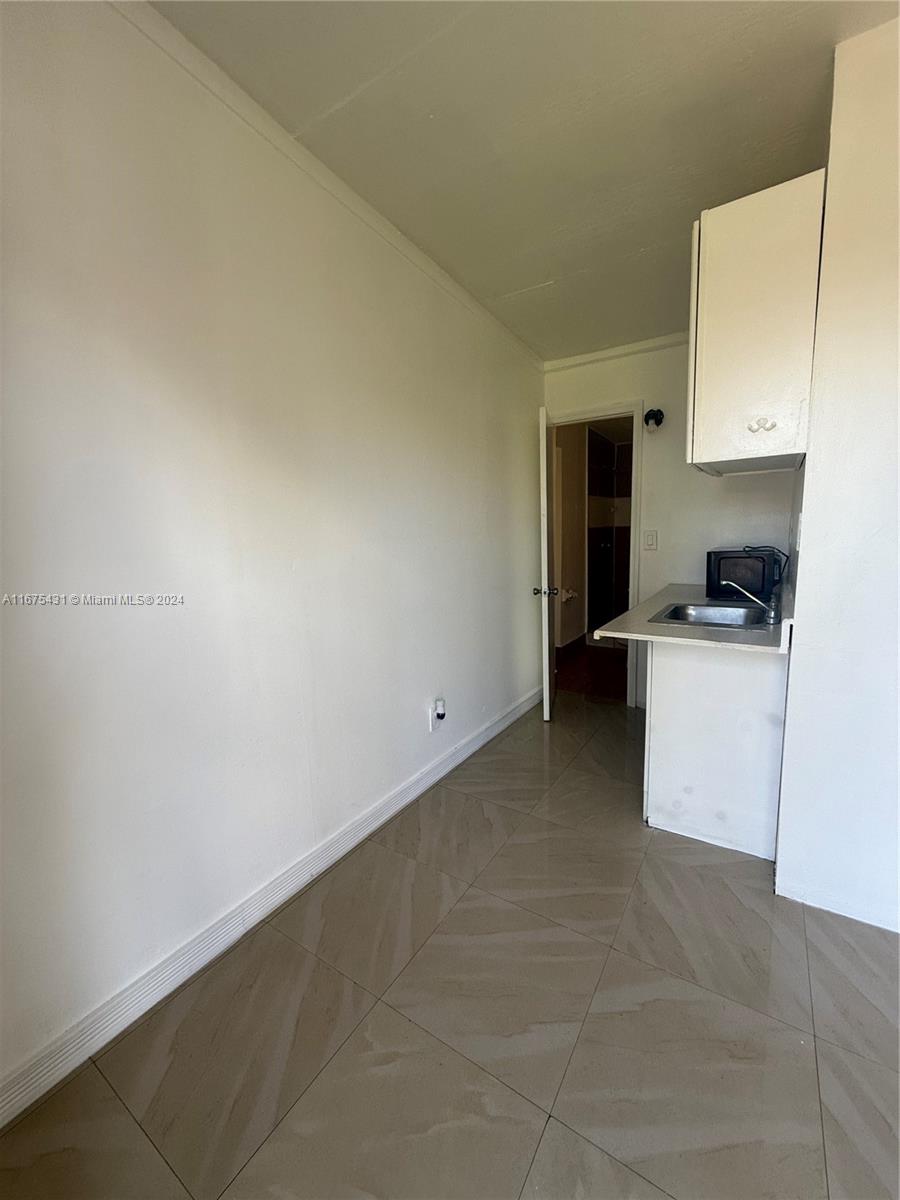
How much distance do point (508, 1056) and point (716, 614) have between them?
77.2 inches

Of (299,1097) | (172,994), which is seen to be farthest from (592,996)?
(172,994)

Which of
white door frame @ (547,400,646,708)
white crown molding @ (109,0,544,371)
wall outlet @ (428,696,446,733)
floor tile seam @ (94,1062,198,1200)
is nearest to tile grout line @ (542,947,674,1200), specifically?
floor tile seam @ (94,1062,198,1200)

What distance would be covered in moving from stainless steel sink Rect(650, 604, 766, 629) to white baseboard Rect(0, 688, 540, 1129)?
4.98 ft

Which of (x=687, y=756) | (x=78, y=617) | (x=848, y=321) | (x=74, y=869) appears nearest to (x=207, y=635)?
(x=78, y=617)

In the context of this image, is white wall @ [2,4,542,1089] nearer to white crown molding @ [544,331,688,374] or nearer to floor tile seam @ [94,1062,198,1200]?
floor tile seam @ [94,1062,198,1200]

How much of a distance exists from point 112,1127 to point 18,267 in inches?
73.0

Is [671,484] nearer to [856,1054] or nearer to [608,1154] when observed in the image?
[856,1054]

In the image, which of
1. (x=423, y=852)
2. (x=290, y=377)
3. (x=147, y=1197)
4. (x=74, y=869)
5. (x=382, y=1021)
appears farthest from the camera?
(x=423, y=852)

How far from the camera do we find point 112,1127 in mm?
1049

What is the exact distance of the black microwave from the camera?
2420mm

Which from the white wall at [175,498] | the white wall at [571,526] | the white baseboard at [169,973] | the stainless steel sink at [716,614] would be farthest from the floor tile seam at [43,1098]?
the white wall at [571,526]

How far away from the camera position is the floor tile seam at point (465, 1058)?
1070 millimetres

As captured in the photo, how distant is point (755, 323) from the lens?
158 cm

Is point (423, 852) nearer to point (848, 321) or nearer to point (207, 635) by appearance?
point (207, 635)
